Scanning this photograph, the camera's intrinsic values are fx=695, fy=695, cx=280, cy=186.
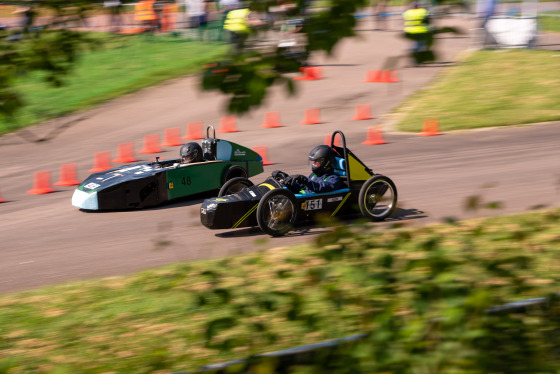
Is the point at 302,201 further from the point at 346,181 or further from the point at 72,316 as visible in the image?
the point at 72,316

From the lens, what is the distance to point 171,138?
18.4m

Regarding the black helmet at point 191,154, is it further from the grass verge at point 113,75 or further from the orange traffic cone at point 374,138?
the grass verge at point 113,75

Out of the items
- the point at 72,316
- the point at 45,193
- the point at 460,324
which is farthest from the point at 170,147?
the point at 460,324

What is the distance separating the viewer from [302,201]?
10.5 m

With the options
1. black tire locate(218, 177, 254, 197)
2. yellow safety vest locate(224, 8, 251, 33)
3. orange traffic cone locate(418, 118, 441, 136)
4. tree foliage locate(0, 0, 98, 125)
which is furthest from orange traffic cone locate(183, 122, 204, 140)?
yellow safety vest locate(224, 8, 251, 33)

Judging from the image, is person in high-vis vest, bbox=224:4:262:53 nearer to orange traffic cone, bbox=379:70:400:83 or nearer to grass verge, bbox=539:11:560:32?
orange traffic cone, bbox=379:70:400:83

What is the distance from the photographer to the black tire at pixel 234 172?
13.1 metres

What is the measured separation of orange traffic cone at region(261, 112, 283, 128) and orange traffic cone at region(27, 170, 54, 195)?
22.5 ft

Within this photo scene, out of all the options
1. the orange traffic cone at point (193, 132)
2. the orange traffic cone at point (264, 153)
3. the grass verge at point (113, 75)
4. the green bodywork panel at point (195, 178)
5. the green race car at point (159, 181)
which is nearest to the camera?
the green race car at point (159, 181)

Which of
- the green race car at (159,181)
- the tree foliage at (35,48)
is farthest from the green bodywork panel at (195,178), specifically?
the tree foliage at (35,48)

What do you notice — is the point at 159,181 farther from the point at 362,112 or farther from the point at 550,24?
the point at 550,24

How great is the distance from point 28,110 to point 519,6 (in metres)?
18.8

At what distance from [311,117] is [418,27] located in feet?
51.3

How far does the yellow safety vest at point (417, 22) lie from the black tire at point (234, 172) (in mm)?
9059
